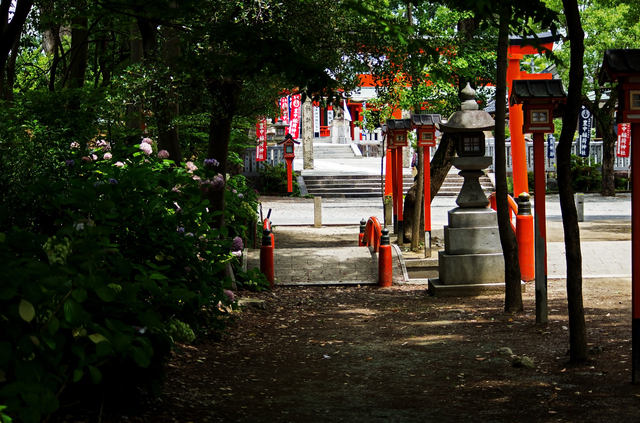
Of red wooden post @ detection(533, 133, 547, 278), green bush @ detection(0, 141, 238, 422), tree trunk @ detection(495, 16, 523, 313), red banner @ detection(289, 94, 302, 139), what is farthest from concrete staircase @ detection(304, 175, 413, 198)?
green bush @ detection(0, 141, 238, 422)

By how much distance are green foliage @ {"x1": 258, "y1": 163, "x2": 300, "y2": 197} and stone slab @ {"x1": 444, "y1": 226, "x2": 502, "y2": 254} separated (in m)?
21.5

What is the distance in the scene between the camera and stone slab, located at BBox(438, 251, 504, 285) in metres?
10.4

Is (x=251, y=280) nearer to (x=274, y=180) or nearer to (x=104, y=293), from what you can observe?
(x=104, y=293)

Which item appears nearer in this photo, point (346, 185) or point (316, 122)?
point (346, 185)

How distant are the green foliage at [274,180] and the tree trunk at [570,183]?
26.0m

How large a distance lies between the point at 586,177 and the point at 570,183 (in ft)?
89.2

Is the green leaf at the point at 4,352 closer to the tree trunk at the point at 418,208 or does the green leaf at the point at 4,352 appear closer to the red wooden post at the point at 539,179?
the red wooden post at the point at 539,179

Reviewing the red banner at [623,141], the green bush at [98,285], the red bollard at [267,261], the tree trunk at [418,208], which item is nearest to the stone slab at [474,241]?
the red bollard at [267,261]

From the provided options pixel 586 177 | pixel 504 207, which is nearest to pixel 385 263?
pixel 504 207

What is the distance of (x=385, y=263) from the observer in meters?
11.4

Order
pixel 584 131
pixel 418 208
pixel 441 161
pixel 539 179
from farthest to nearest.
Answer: pixel 584 131 → pixel 441 161 → pixel 418 208 → pixel 539 179

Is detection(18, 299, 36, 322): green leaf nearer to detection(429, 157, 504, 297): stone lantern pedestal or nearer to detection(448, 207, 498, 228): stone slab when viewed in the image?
detection(429, 157, 504, 297): stone lantern pedestal

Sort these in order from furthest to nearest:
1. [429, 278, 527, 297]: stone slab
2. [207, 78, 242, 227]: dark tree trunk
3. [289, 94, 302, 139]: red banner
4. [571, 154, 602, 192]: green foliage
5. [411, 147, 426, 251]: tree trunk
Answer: [289, 94, 302, 139]: red banner
[571, 154, 602, 192]: green foliage
[411, 147, 426, 251]: tree trunk
[429, 278, 527, 297]: stone slab
[207, 78, 242, 227]: dark tree trunk

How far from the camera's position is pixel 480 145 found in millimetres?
11023
